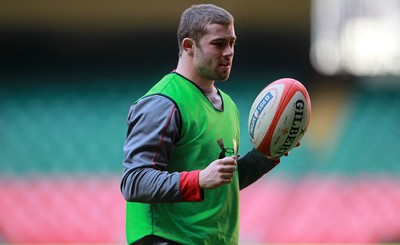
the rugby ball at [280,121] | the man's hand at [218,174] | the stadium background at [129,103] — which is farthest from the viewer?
the stadium background at [129,103]

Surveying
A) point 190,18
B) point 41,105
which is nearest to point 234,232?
point 190,18

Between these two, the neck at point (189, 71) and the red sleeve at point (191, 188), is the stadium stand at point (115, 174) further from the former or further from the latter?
the red sleeve at point (191, 188)

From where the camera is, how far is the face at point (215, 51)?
2998 mm

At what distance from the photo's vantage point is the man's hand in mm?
2686

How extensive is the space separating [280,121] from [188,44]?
476mm

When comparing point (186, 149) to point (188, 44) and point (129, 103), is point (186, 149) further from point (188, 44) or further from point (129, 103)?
point (129, 103)

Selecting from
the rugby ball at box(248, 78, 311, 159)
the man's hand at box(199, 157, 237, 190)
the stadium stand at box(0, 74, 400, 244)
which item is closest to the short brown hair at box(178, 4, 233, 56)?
the rugby ball at box(248, 78, 311, 159)

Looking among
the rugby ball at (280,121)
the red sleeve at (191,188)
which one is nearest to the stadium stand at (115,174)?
the rugby ball at (280,121)

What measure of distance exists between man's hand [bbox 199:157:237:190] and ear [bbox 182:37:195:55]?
1.69 ft

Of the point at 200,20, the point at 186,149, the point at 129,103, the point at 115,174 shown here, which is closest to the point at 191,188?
the point at 186,149

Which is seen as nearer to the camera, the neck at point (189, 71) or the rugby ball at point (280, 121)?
the neck at point (189, 71)

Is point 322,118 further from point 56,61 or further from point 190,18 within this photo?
point 190,18

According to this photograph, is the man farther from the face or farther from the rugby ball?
the rugby ball

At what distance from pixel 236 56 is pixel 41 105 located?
249 cm
